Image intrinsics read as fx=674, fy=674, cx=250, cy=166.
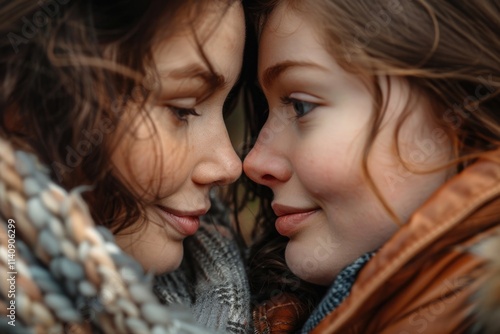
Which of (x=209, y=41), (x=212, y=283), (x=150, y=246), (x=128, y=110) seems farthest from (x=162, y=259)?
(x=209, y=41)

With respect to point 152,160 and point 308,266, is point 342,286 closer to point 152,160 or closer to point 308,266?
point 308,266

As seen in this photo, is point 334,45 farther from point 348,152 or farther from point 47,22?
point 47,22

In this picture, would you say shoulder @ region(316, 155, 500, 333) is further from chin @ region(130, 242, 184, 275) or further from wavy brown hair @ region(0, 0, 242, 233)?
wavy brown hair @ region(0, 0, 242, 233)

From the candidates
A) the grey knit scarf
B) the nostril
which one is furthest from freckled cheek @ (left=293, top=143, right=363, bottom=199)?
the grey knit scarf

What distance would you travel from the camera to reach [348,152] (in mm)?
1404

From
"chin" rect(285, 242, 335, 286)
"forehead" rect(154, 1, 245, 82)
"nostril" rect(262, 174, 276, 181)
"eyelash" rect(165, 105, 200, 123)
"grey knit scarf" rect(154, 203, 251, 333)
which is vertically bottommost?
"grey knit scarf" rect(154, 203, 251, 333)

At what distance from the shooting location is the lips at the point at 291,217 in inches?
60.3

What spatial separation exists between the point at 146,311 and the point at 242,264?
0.74m

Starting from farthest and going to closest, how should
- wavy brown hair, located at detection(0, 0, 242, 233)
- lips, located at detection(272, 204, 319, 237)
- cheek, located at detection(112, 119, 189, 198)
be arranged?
lips, located at detection(272, 204, 319, 237), cheek, located at detection(112, 119, 189, 198), wavy brown hair, located at detection(0, 0, 242, 233)

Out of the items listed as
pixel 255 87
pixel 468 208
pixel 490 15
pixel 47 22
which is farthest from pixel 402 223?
pixel 47 22

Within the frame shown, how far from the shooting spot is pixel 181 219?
1.51 meters

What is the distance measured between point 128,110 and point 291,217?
48 cm

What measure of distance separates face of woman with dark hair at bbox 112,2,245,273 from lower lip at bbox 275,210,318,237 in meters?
0.17

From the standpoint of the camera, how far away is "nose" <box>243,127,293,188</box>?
60.5 inches
